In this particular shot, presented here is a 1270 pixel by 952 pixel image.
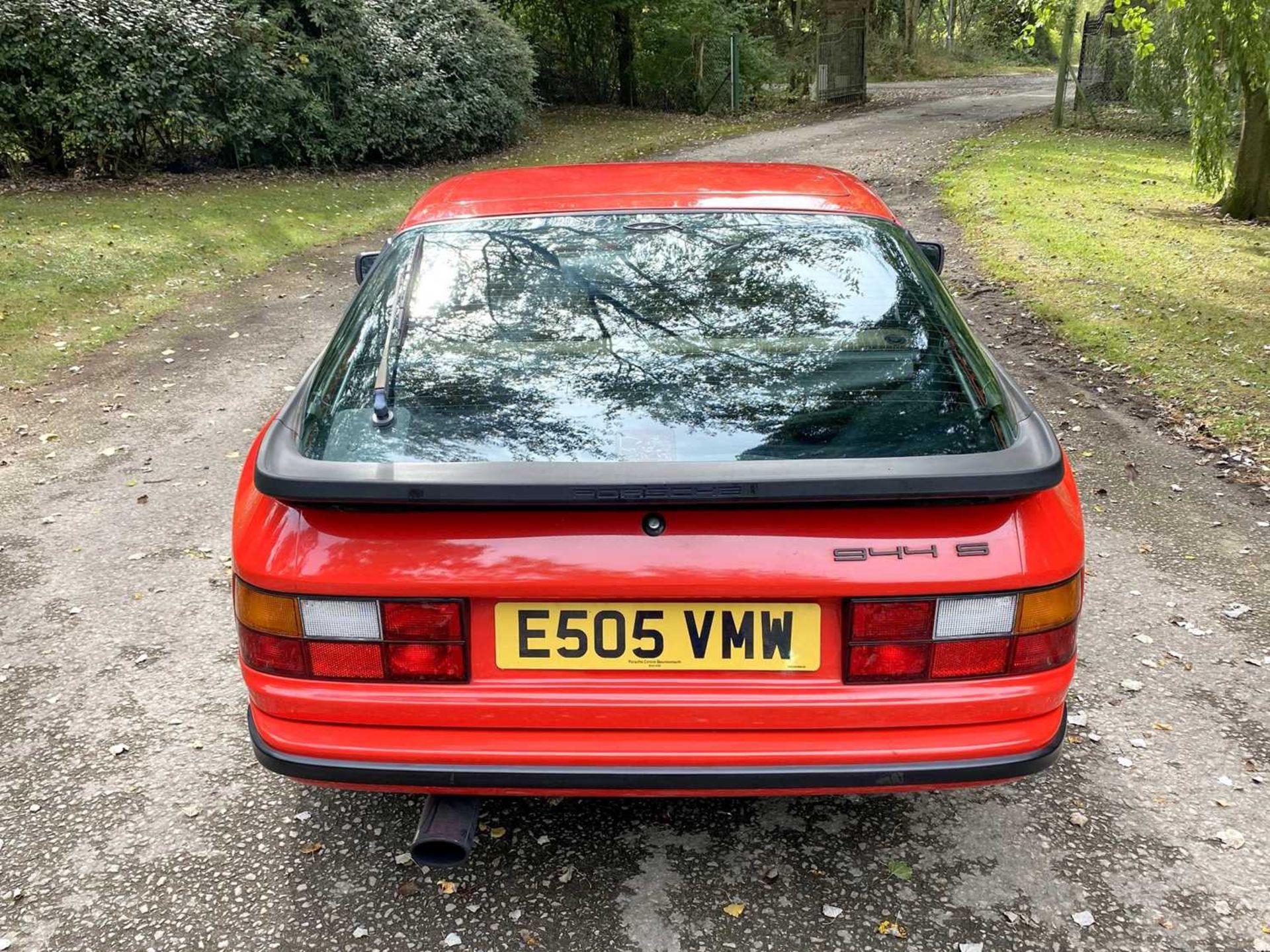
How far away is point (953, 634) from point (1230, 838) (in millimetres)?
1271

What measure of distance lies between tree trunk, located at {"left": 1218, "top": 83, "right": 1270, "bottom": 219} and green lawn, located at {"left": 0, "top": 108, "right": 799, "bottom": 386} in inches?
391

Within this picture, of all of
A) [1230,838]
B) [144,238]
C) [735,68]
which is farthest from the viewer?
[735,68]

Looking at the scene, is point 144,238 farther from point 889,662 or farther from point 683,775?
point 889,662

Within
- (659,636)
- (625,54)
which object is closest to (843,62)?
(625,54)

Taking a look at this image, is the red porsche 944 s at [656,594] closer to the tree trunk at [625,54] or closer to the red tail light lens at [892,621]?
the red tail light lens at [892,621]

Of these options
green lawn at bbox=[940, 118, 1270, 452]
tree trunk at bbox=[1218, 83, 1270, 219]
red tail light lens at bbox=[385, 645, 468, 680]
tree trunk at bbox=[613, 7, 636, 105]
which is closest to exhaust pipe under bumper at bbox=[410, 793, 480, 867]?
red tail light lens at bbox=[385, 645, 468, 680]

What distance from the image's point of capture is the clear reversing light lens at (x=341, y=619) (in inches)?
82.9

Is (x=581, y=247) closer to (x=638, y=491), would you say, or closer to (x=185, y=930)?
(x=638, y=491)

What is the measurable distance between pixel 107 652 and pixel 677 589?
2.60 m

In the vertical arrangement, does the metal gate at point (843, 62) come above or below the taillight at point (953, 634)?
above

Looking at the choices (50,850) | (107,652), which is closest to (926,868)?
(50,850)

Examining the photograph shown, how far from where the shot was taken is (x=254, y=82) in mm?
13656

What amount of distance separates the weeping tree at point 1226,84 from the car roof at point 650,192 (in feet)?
24.3

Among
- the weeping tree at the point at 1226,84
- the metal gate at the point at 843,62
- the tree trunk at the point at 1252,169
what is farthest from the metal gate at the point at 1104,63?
the tree trunk at the point at 1252,169
